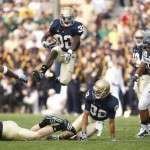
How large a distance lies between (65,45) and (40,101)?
698cm

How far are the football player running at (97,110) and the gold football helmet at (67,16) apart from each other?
2.51 metres

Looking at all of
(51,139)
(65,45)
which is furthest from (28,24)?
(51,139)

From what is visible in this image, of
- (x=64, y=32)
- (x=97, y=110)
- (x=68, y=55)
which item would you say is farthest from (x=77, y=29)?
(x=97, y=110)

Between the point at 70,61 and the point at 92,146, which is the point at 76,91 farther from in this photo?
the point at 92,146

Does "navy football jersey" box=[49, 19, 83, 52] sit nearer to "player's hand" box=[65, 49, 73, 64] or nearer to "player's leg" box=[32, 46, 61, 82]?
"player's leg" box=[32, 46, 61, 82]

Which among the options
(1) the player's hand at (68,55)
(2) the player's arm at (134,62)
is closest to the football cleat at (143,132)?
(2) the player's arm at (134,62)

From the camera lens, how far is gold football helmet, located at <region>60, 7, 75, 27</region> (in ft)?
42.2

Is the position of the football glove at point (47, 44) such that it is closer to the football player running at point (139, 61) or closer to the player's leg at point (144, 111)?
the football player running at point (139, 61)

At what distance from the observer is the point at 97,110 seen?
1073 centimetres

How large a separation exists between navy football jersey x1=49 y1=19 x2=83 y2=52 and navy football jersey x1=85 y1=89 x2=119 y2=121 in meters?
2.68

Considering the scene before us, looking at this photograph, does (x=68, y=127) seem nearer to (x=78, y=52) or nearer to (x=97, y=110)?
(x=97, y=110)

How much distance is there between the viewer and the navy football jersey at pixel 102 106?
34.7 ft

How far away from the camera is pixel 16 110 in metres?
20.4

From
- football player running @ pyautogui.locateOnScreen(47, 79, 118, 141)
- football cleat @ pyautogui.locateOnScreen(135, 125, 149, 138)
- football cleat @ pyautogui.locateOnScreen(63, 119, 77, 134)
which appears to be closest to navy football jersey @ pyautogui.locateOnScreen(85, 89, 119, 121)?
football player running @ pyautogui.locateOnScreen(47, 79, 118, 141)
